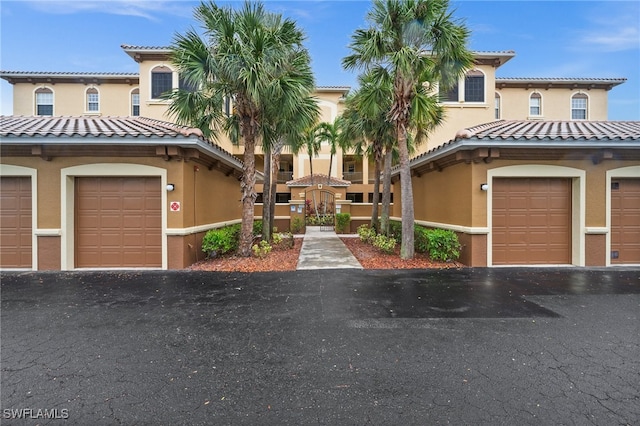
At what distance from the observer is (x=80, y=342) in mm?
4105

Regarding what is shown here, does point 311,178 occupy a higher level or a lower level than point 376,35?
lower

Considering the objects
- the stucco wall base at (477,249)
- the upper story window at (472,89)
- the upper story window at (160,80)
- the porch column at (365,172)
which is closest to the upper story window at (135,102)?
the upper story window at (160,80)

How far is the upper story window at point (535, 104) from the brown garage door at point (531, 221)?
1762 cm

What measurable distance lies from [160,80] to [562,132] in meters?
21.7

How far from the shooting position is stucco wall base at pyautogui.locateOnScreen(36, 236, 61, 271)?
8383 millimetres

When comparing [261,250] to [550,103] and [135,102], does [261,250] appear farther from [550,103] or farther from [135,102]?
[550,103]

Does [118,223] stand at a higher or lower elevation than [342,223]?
higher

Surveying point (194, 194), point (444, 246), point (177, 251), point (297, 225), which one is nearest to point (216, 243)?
point (177, 251)

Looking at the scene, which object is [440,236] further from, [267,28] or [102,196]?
[102,196]

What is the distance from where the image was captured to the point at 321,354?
3.78 m

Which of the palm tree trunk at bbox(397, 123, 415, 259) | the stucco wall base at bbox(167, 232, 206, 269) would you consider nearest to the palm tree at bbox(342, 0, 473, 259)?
the palm tree trunk at bbox(397, 123, 415, 259)

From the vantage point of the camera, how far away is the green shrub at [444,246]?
9.13 meters

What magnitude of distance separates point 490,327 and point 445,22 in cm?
854

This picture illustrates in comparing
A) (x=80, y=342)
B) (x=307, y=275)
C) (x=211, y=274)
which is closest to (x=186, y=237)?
(x=211, y=274)
